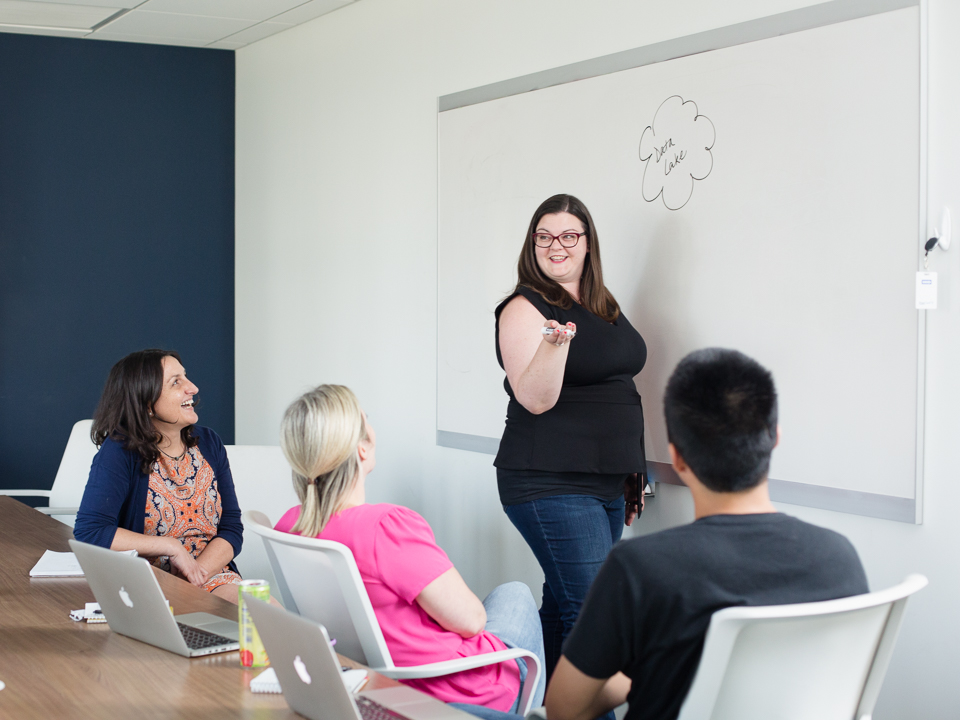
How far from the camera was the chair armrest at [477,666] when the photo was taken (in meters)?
1.71

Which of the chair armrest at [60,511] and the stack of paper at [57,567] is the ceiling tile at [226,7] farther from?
the stack of paper at [57,567]

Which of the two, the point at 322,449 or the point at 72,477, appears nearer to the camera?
the point at 322,449

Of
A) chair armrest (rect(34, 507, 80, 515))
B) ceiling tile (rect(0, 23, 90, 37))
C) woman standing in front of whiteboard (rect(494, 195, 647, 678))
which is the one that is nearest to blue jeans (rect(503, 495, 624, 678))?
woman standing in front of whiteboard (rect(494, 195, 647, 678))

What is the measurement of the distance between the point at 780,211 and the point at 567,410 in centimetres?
79

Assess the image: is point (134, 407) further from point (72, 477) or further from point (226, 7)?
point (226, 7)

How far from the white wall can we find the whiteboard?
0.09 meters

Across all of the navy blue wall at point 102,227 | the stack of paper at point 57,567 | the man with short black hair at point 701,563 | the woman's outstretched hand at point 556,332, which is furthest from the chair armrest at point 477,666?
the navy blue wall at point 102,227

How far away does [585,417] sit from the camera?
2547 mm

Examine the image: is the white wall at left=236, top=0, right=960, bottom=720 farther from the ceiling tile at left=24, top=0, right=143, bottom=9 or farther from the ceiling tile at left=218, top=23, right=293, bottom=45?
the ceiling tile at left=24, top=0, right=143, bottom=9

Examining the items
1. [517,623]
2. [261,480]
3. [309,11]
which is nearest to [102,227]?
[309,11]

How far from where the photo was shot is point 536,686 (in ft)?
6.46

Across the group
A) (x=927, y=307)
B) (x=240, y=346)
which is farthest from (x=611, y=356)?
(x=240, y=346)

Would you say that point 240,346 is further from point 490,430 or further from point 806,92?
point 806,92

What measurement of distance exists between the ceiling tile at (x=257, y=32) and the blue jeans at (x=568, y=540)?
3044 mm
